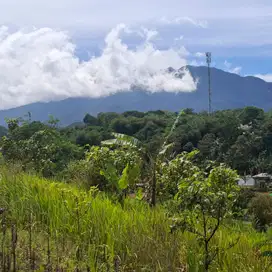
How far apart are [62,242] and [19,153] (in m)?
6.82

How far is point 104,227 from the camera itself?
4.31 metres

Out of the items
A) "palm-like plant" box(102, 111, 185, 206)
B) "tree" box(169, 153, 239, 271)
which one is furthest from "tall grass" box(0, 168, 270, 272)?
"palm-like plant" box(102, 111, 185, 206)

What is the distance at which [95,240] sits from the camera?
13.5 ft

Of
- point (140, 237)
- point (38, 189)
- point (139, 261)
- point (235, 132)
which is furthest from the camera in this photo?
point (235, 132)

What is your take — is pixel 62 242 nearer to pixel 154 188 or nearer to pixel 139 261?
pixel 139 261

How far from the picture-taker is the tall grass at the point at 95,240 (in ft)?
11.8

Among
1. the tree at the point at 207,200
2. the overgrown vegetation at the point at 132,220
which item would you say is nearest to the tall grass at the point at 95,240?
the overgrown vegetation at the point at 132,220

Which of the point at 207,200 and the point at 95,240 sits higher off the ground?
the point at 207,200

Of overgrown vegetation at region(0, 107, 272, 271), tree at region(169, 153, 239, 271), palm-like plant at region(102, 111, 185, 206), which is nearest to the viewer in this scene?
tree at region(169, 153, 239, 271)

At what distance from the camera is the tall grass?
11.8ft

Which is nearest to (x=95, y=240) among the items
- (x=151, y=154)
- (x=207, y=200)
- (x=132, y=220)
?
(x=132, y=220)

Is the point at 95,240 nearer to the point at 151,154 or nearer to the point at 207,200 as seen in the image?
the point at 207,200

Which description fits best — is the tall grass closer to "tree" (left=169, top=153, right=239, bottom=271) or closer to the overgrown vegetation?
the overgrown vegetation

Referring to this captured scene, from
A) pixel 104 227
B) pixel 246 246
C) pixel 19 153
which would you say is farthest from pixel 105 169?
pixel 19 153
